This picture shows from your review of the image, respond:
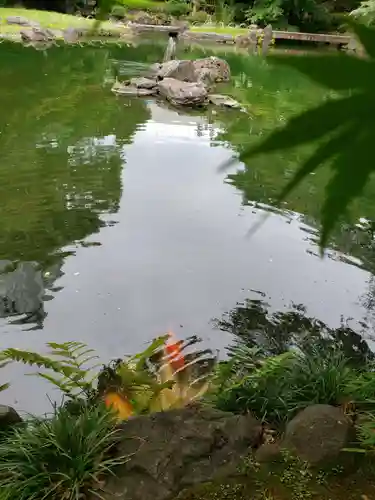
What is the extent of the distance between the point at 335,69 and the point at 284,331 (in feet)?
11.4

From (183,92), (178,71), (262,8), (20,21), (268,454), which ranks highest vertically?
(262,8)

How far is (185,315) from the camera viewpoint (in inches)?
154

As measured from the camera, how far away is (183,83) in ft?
36.0

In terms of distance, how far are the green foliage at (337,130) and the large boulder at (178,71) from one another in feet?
38.4

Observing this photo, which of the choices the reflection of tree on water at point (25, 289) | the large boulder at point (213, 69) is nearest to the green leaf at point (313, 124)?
the reflection of tree on water at point (25, 289)

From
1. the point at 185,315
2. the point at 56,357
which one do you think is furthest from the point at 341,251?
the point at 56,357

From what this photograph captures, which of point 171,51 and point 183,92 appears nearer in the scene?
point 183,92

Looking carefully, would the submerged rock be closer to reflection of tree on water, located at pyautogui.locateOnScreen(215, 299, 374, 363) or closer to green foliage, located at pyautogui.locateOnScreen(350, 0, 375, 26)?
reflection of tree on water, located at pyautogui.locateOnScreen(215, 299, 374, 363)

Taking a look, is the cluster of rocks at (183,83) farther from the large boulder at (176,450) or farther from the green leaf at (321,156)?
the green leaf at (321,156)

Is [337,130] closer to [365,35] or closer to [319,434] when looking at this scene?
[365,35]

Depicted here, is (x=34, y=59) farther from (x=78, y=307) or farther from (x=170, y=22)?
(x=78, y=307)

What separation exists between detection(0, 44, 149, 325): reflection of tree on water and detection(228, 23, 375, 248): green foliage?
11.6 feet

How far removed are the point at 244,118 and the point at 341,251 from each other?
5.14 metres

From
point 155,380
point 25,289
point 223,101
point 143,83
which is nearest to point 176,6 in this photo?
point 155,380
